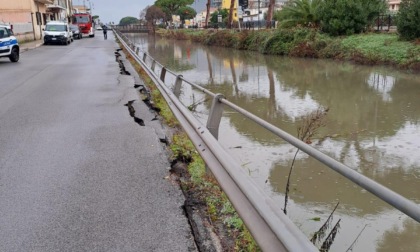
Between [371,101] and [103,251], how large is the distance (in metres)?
10.5

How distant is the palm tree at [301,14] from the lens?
30266mm

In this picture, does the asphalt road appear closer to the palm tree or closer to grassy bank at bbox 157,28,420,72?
grassy bank at bbox 157,28,420,72

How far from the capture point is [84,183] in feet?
16.2

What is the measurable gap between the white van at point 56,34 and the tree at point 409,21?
27.1 meters

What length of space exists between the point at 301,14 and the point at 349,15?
474cm

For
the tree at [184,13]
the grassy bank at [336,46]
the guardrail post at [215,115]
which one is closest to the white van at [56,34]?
the grassy bank at [336,46]

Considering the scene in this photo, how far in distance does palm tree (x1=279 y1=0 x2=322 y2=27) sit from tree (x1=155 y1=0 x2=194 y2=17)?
7683 centimetres

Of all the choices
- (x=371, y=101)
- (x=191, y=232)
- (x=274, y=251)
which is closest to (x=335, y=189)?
(x=191, y=232)

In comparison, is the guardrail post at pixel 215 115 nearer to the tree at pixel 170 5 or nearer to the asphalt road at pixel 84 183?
the asphalt road at pixel 84 183

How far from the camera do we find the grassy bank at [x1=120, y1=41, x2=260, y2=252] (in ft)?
11.8

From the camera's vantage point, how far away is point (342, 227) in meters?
4.91

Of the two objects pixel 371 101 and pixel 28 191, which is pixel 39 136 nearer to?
pixel 28 191

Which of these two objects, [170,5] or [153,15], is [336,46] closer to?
[153,15]

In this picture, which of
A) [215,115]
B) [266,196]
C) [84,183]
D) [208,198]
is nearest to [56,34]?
[84,183]
